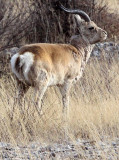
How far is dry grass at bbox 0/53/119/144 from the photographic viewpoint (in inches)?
255

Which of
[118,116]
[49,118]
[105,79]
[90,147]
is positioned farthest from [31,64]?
[105,79]

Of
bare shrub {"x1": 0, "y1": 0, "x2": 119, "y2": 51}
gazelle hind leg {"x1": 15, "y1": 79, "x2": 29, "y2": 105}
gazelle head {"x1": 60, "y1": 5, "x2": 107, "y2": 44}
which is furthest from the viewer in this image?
bare shrub {"x1": 0, "y1": 0, "x2": 119, "y2": 51}

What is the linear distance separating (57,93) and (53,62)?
1.59m

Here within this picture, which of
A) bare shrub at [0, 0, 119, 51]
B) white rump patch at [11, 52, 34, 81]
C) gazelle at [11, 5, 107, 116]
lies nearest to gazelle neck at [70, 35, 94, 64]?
gazelle at [11, 5, 107, 116]

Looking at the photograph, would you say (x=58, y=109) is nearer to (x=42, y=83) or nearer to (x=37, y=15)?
(x=42, y=83)

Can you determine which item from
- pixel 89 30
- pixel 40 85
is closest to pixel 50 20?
pixel 89 30

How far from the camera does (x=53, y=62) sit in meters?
7.91

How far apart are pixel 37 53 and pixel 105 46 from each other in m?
5.80

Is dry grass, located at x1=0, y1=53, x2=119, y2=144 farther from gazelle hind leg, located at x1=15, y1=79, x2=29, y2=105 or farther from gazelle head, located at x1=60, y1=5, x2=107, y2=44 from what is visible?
gazelle head, located at x1=60, y1=5, x2=107, y2=44

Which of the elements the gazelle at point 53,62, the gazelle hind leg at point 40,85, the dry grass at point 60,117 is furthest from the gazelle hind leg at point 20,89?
the gazelle hind leg at point 40,85

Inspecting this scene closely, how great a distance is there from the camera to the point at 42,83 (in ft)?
25.0

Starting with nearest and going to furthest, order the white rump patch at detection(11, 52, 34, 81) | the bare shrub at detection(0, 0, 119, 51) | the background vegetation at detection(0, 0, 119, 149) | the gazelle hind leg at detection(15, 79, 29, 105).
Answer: the background vegetation at detection(0, 0, 119, 149), the white rump patch at detection(11, 52, 34, 81), the gazelle hind leg at detection(15, 79, 29, 105), the bare shrub at detection(0, 0, 119, 51)

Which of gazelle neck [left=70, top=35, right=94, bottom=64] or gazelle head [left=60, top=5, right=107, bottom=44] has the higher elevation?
gazelle head [left=60, top=5, right=107, bottom=44]

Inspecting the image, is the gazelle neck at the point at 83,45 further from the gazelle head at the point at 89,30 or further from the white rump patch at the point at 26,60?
the white rump patch at the point at 26,60
